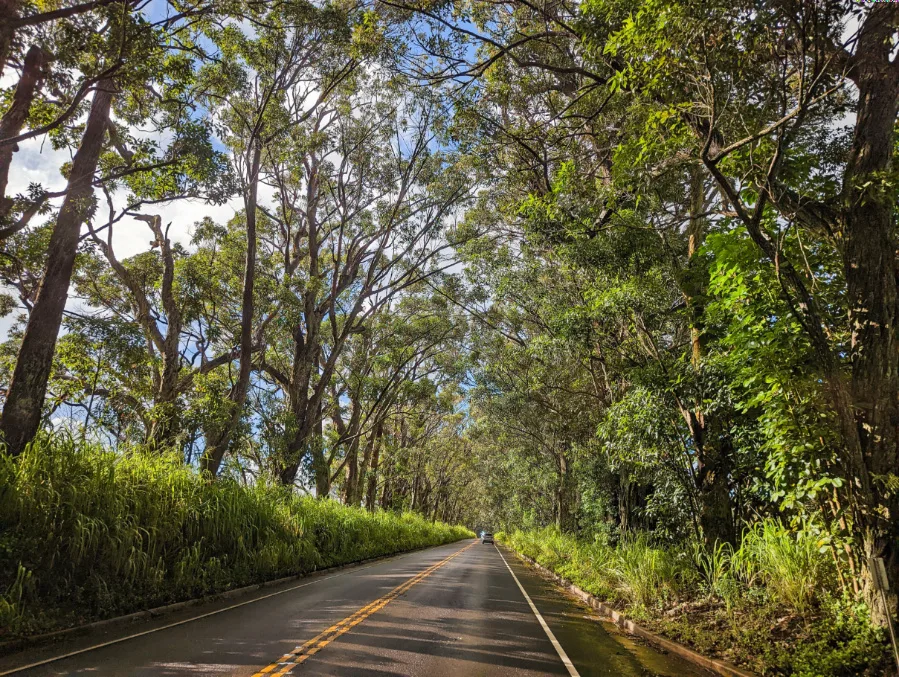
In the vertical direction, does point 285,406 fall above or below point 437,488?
above

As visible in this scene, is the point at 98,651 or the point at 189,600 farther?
the point at 189,600

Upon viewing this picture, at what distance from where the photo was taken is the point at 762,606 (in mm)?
6852

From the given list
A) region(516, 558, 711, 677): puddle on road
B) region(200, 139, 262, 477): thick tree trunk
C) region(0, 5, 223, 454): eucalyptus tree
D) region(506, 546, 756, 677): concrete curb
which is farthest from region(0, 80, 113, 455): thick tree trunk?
region(506, 546, 756, 677): concrete curb

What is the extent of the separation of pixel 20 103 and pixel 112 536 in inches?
347

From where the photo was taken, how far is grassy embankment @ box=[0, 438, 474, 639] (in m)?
6.73

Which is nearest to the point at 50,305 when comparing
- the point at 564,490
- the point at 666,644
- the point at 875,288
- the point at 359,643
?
the point at 359,643

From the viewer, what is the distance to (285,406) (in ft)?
74.1

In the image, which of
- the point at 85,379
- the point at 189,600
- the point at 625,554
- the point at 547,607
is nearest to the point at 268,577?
the point at 189,600

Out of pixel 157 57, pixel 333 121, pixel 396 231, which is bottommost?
pixel 157 57

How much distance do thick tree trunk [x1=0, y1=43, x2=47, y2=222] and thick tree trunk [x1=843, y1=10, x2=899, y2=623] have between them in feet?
44.5

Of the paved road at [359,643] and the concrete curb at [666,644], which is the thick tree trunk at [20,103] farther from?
the concrete curb at [666,644]

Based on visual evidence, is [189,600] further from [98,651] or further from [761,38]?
[761,38]

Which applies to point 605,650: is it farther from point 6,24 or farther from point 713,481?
point 6,24

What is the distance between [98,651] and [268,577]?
21.3 ft
